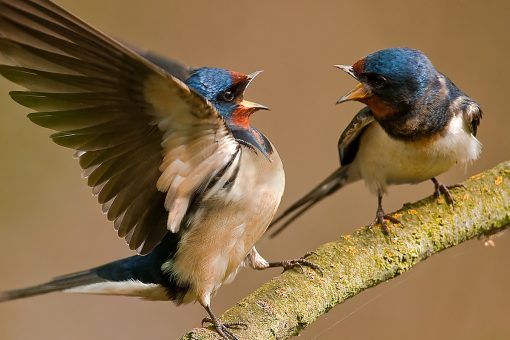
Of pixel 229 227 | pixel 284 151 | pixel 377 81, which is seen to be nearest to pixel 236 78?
pixel 229 227

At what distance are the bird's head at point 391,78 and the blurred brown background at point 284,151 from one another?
1072mm

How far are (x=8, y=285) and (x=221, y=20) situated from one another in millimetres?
1502

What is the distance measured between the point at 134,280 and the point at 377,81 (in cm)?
90

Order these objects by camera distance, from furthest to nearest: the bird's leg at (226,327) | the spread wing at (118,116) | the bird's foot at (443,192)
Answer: the bird's foot at (443,192) → the bird's leg at (226,327) → the spread wing at (118,116)

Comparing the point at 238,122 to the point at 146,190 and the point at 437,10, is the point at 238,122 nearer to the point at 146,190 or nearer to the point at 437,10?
the point at 146,190

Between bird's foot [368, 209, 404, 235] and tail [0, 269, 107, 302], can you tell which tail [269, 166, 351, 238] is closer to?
bird's foot [368, 209, 404, 235]

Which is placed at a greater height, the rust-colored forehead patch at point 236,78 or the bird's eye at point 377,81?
the rust-colored forehead patch at point 236,78

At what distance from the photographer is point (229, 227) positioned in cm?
203

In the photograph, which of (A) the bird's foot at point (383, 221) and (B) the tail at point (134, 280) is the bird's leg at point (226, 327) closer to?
(B) the tail at point (134, 280)

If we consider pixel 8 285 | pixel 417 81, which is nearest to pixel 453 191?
pixel 417 81

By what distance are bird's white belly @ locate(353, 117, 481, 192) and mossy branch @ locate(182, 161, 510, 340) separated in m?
0.10

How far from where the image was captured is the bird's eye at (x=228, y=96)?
86.4 inches

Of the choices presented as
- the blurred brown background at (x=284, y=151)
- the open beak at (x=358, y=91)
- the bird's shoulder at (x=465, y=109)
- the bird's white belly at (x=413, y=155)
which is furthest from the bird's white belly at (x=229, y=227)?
the blurred brown background at (x=284, y=151)

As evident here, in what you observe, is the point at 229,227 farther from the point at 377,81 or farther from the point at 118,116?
the point at 377,81
